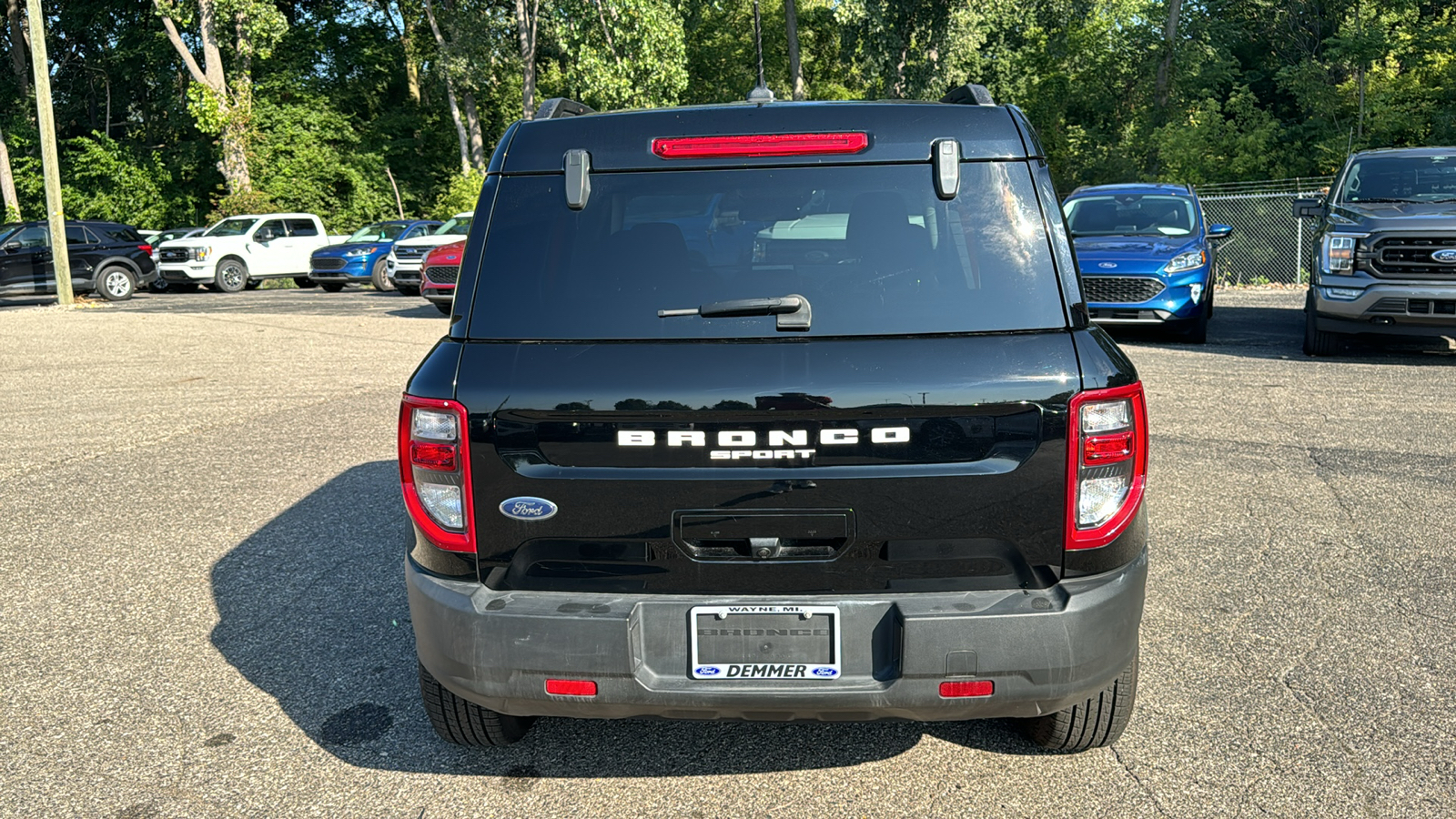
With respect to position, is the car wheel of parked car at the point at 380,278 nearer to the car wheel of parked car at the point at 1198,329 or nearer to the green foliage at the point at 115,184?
the car wheel of parked car at the point at 1198,329

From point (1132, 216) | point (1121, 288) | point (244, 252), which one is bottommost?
point (1121, 288)

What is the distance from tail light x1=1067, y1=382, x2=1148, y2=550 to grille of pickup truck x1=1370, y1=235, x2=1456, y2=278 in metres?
9.35

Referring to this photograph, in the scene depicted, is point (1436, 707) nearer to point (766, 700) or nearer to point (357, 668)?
point (766, 700)

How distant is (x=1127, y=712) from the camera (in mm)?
3402

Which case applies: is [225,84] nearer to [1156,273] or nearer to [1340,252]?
[1156,273]

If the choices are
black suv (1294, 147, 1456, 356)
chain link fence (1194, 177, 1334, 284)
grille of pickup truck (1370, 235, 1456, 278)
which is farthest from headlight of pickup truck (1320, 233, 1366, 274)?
chain link fence (1194, 177, 1334, 284)

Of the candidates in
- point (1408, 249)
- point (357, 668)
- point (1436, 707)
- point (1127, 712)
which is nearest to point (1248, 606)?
point (1436, 707)

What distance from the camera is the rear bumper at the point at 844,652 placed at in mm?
2805

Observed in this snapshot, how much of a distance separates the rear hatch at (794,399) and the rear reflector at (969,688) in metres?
0.22

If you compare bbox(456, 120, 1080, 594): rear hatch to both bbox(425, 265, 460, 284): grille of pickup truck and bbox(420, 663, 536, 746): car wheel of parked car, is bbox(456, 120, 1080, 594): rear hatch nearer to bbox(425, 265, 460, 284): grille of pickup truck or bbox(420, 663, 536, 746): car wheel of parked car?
bbox(420, 663, 536, 746): car wheel of parked car

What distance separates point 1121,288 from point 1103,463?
10.8 meters

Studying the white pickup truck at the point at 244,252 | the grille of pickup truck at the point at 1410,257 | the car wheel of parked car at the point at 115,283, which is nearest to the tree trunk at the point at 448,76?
the white pickup truck at the point at 244,252

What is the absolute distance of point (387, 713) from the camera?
12.6ft

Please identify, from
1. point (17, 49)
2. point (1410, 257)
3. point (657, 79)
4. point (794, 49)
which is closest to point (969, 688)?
point (1410, 257)
